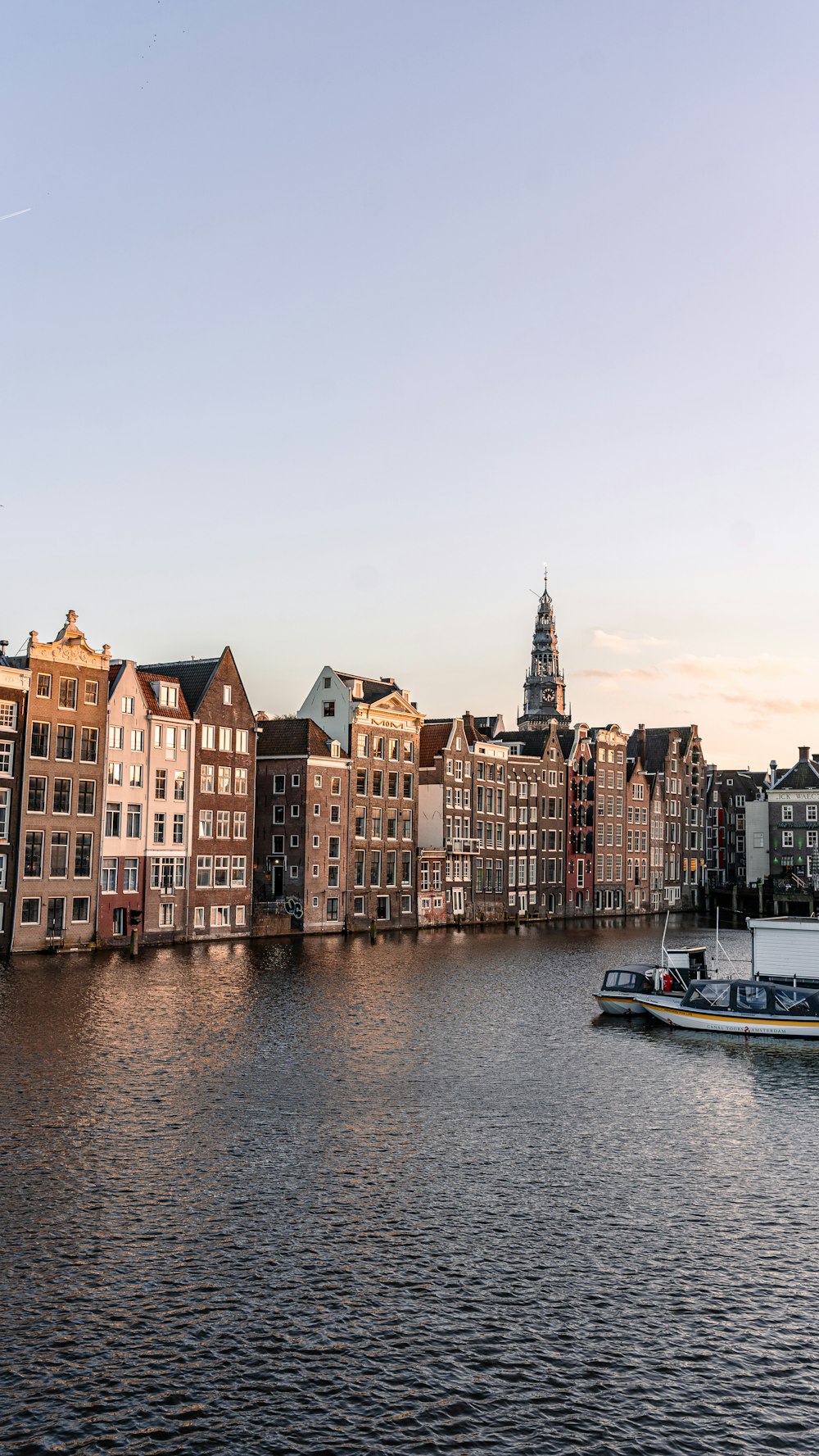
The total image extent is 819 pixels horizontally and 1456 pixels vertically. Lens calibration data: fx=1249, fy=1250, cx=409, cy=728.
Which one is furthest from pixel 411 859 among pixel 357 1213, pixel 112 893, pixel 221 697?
pixel 357 1213

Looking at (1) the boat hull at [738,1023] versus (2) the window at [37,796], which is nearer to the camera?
(1) the boat hull at [738,1023]

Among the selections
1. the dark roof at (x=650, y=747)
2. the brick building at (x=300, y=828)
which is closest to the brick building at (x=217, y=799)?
the brick building at (x=300, y=828)

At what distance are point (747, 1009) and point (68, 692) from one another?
51481 millimetres

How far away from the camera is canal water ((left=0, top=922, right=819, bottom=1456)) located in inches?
774

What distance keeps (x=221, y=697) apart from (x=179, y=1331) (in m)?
80.6

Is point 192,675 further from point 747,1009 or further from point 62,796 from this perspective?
point 747,1009

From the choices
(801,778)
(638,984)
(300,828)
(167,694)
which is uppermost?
(801,778)

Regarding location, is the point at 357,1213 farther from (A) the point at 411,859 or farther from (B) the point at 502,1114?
(A) the point at 411,859

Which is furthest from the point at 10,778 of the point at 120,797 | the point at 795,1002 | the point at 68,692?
the point at 795,1002

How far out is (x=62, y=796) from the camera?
8562cm

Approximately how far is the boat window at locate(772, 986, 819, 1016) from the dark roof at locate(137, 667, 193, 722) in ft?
177

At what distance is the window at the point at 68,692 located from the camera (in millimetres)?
86062

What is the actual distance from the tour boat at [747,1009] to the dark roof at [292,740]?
54.9 meters

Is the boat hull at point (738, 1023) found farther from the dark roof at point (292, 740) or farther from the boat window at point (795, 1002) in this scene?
the dark roof at point (292, 740)
